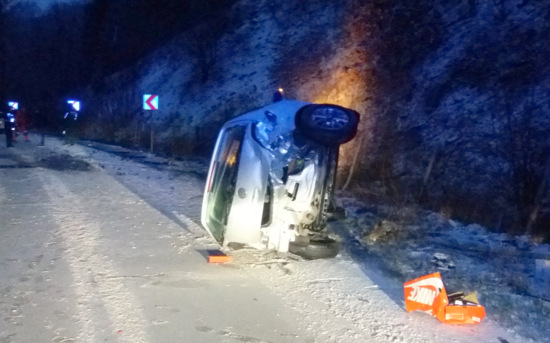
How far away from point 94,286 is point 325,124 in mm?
3384

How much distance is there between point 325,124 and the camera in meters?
7.45

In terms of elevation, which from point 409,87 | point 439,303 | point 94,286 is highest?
point 409,87

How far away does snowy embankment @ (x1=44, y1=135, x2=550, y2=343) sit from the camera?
5629 millimetres

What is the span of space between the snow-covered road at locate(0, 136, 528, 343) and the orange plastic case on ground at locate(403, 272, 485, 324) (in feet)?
0.32

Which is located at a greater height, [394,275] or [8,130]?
[8,130]

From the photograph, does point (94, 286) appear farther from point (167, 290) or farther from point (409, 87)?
point (409, 87)

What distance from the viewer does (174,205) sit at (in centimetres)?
1156

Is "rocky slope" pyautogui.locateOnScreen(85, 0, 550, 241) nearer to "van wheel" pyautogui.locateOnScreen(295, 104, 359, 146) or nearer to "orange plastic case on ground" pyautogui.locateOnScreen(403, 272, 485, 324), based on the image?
"van wheel" pyautogui.locateOnScreen(295, 104, 359, 146)

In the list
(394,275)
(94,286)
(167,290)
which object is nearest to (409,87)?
(394,275)

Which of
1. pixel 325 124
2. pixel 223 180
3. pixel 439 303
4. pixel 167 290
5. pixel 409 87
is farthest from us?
pixel 409 87

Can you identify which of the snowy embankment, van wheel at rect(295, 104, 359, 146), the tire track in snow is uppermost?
van wheel at rect(295, 104, 359, 146)

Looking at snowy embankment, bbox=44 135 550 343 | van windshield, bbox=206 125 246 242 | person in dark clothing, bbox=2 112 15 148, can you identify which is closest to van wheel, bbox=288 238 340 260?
snowy embankment, bbox=44 135 550 343

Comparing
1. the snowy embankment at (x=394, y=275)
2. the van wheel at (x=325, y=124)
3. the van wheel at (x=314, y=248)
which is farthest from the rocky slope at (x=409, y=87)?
the van wheel at (x=325, y=124)

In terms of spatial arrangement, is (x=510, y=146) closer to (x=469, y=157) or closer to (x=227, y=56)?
(x=469, y=157)
